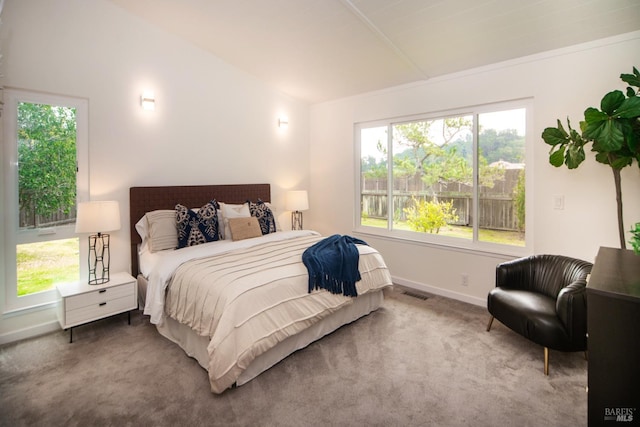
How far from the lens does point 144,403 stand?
6.72 ft

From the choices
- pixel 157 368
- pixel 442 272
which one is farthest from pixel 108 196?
pixel 442 272

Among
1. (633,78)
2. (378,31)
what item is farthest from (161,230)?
(633,78)

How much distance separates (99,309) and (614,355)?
3.54m

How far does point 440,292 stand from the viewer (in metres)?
3.98

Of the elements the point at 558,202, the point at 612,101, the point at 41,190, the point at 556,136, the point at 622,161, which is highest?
the point at 612,101

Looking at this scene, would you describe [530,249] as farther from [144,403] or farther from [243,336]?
[144,403]

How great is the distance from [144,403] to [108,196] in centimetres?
221

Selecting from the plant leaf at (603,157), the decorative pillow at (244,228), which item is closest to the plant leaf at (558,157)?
the plant leaf at (603,157)

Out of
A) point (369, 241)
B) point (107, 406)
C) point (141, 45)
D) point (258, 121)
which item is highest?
point (141, 45)

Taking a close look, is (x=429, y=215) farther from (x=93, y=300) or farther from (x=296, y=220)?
(x=93, y=300)

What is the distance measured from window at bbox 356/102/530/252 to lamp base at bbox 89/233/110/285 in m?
3.27

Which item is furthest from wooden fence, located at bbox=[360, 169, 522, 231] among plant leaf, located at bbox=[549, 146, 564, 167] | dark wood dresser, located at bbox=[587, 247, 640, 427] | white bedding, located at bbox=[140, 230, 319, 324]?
dark wood dresser, located at bbox=[587, 247, 640, 427]

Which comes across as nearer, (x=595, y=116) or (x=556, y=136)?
(x=595, y=116)

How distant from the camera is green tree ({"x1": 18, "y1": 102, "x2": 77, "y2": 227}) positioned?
2.90m
